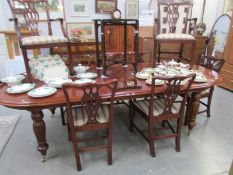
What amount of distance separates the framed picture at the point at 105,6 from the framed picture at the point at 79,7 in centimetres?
24

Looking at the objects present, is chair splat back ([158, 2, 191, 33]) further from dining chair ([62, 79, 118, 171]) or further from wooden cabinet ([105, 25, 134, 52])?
dining chair ([62, 79, 118, 171])

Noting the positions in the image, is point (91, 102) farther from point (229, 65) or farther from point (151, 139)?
point (229, 65)

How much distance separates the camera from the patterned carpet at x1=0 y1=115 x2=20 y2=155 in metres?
2.15

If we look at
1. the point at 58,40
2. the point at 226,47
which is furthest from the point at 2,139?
the point at 226,47

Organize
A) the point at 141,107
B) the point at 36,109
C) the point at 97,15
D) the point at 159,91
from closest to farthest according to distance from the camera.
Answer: the point at 36,109
the point at 159,91
the point at 141,107
the point at 97,15

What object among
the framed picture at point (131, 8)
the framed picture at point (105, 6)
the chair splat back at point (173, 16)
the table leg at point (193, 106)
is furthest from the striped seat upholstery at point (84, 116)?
the framed picture at point (131, 8)

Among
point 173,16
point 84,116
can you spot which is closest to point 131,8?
point 173,16

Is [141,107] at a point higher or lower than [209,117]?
higher

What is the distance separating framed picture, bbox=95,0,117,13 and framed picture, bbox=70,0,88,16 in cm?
24

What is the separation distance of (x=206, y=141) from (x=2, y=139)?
2.36 m

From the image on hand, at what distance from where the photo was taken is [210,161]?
1.84m

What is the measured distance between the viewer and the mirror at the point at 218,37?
13.1 feet

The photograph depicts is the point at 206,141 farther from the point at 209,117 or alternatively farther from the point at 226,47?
the point at 226,47

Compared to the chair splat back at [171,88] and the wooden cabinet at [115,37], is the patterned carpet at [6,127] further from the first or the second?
the wooden cabinet at [115,37]
